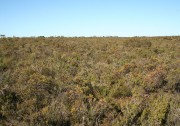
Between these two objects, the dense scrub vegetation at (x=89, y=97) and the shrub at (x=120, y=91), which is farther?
the shrub at (x=120, y=91)

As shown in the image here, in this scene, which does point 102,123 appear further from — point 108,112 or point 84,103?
point 84,103

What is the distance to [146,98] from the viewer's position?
24.2ft

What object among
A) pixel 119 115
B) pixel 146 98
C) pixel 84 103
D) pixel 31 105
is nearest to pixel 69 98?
pixel 84 103

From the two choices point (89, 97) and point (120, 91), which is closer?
point (89, 97)

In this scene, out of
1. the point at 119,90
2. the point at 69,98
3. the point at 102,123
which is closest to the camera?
the point at 102,123

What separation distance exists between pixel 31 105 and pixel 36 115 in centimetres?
60

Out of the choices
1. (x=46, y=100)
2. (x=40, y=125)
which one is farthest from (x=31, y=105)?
(x=40, y=125)

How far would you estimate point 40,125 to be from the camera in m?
5.55

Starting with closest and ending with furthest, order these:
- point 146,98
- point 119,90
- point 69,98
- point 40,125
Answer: point 40,125
point 69,98
point 146,98
point 119,90

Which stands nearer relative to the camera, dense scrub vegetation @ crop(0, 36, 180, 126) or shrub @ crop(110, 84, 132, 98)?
dense scrub vegetation @ crop(0, 36, 180, 126)

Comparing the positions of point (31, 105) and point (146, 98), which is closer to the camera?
point (31, 105)

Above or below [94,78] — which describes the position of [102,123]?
below

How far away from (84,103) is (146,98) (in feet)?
6.89

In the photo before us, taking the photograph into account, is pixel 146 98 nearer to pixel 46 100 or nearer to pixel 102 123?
pixel 102 123
